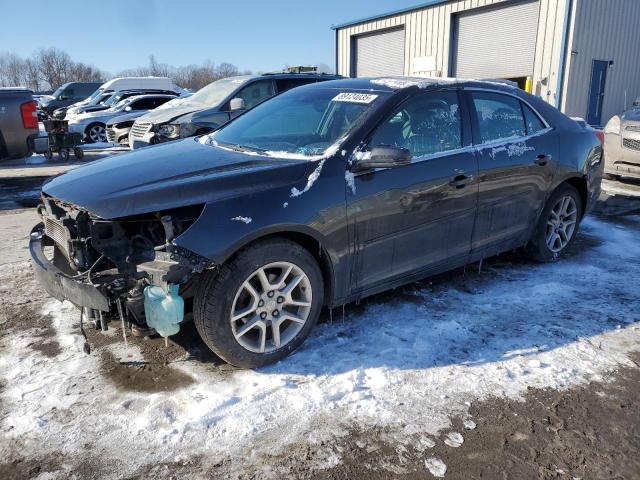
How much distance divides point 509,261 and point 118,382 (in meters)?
3.62

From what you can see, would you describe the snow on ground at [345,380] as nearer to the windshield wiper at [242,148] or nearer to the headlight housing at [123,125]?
the windshield wiper at [242,148]

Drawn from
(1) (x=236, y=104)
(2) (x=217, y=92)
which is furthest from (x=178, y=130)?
(2) (x=217, y=92)

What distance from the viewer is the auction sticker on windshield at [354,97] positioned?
363 centimetres

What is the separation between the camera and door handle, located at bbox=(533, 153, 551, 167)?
14.4 feet

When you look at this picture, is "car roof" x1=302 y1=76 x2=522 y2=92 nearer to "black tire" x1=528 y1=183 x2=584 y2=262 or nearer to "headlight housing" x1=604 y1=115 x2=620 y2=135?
"black tire" x1=528 y1=183 x2=584 y2=262

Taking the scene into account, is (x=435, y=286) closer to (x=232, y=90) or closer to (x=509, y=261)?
(x=509, y=261)

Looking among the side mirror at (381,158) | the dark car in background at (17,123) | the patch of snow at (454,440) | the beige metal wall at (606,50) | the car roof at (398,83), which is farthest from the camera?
the beige metal wall at (606,50)

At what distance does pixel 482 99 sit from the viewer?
4121mm

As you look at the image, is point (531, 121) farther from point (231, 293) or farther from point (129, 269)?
point (129, 269)

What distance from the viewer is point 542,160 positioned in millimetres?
4430

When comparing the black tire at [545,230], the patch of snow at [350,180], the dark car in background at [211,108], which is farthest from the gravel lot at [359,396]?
the dark car in background at [211,108]

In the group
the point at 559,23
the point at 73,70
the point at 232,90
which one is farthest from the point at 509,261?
the point at 73,70

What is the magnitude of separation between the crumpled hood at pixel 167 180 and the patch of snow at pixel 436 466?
1630 mm

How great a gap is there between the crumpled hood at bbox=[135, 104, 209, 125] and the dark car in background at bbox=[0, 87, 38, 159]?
2045 millimetres
